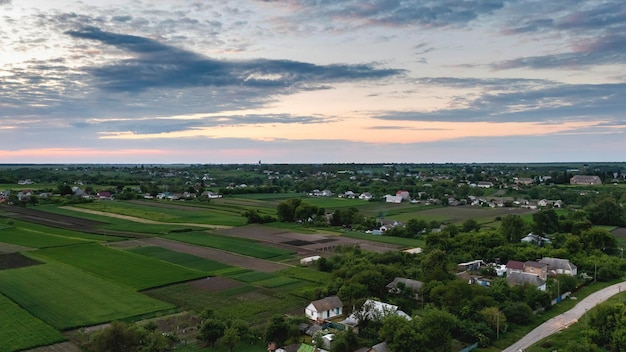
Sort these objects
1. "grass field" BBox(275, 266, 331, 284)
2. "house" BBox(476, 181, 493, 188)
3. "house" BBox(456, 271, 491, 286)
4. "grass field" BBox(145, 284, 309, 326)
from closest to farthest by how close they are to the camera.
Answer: "grass field" BBox(145, 284, 309, 326), "house" BBox(456, 271, 491, 286), "grass field" BBox(275, 266, 331, 284), "house" BBox(476, 181, 493, 188)

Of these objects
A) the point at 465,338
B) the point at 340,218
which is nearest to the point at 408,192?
the point at 340,218

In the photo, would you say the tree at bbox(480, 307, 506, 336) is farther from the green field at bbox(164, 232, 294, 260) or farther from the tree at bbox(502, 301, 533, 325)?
the green field at bbox(164, 232, 294, 260)

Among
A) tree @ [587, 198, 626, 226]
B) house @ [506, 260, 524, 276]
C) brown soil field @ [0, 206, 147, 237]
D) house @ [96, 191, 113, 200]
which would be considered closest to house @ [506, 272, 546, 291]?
house @ [506, 260, 524, 276]

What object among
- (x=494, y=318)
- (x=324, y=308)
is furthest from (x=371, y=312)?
(x=494, y=318)

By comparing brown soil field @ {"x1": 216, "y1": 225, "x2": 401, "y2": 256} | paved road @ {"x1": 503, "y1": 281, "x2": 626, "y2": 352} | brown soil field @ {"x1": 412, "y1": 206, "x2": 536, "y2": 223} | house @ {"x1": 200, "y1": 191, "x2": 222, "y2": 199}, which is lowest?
paved road @ {"x1": 503, "y1": 281, "x2": 626, "y2": 352}

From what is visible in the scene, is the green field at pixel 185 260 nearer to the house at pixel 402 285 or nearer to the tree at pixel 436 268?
the house at pixel 402 285

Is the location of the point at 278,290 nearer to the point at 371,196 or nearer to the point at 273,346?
the point at 273,346

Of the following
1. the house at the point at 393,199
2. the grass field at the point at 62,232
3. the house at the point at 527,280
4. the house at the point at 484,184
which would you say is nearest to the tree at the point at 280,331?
the house at the point at 527,280
